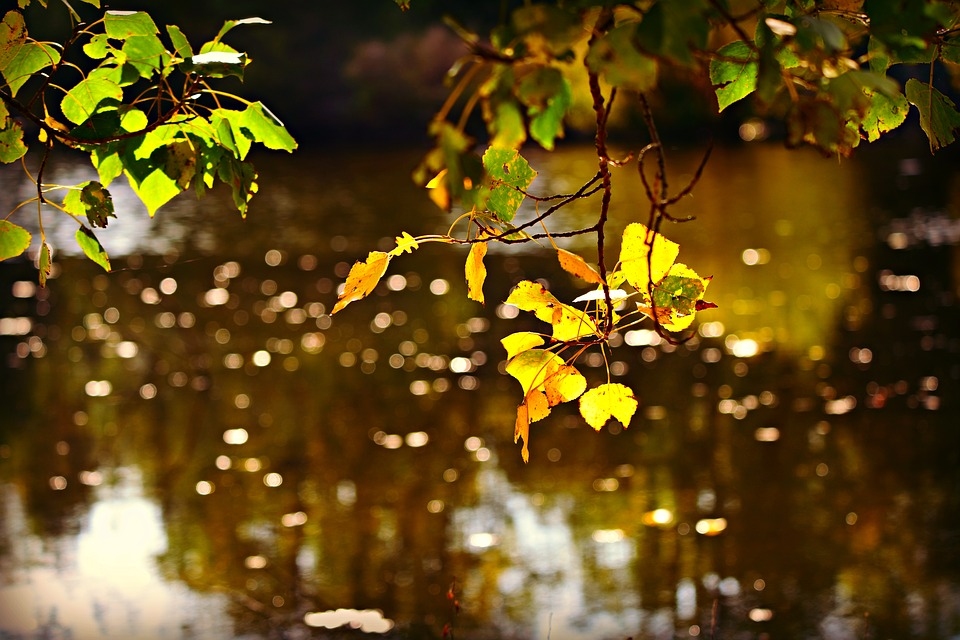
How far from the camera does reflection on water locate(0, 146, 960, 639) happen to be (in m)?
5.51

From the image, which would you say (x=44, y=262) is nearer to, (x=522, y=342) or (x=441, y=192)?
(x=522, y=342)

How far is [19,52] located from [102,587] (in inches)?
188

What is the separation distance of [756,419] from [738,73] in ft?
22.9

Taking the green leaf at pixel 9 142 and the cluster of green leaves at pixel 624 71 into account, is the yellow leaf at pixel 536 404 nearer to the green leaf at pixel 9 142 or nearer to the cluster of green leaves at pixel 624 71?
the cluster of green leaves at pixel 624 71

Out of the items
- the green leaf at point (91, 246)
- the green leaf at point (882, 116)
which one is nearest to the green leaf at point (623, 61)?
the green leaf at point (882, 116)

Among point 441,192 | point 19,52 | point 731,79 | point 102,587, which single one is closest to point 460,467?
point 102,587

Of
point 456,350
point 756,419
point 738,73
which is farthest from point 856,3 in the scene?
point 456,350

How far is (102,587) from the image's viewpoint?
586cm

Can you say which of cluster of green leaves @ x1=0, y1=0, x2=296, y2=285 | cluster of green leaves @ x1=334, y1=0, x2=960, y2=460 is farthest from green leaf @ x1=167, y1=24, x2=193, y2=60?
cluster of green leaves @ x1=334, y1=0, x2=960, y2=460

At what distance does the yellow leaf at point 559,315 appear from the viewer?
1.36 meters

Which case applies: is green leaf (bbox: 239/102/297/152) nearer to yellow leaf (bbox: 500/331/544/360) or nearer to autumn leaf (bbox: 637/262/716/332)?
yellow leaf (bbox: 500/331/544/360)

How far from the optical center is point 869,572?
565cm

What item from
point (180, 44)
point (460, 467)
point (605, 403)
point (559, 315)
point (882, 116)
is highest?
point (180, 44)

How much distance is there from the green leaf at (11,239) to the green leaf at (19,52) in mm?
193
